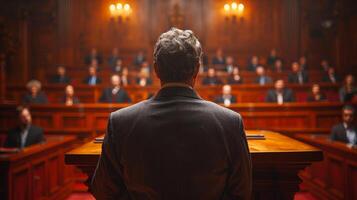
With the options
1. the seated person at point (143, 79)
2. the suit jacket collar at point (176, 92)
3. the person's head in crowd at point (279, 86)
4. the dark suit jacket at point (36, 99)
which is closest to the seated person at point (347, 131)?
the person's head in crowd at point (279, 86)

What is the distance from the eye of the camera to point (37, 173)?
381 centimetres

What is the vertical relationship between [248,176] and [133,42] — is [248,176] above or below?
below

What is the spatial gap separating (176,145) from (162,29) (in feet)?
35.9

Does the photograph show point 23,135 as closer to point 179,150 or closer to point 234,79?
point 179,150

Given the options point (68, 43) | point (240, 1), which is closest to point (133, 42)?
point (68, 43)

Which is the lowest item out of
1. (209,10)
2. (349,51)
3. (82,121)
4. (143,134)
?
(82,121)

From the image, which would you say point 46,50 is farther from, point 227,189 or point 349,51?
point 227,189

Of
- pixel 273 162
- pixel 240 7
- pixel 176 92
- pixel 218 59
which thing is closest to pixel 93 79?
pixel 218 59

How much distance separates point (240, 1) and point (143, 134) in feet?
36.7

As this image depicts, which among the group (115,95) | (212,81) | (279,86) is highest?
(212,81)

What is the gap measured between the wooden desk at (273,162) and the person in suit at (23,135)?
2941 mm

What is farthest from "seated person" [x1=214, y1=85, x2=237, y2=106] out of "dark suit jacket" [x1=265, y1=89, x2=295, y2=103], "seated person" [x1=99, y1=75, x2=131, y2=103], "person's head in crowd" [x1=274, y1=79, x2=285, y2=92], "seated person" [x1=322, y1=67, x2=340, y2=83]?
"seated person" [x1=322, y1=67, x2=340, y2=83]

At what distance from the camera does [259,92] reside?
7375 millimetres

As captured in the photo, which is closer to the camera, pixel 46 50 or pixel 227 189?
pixel 227 189
